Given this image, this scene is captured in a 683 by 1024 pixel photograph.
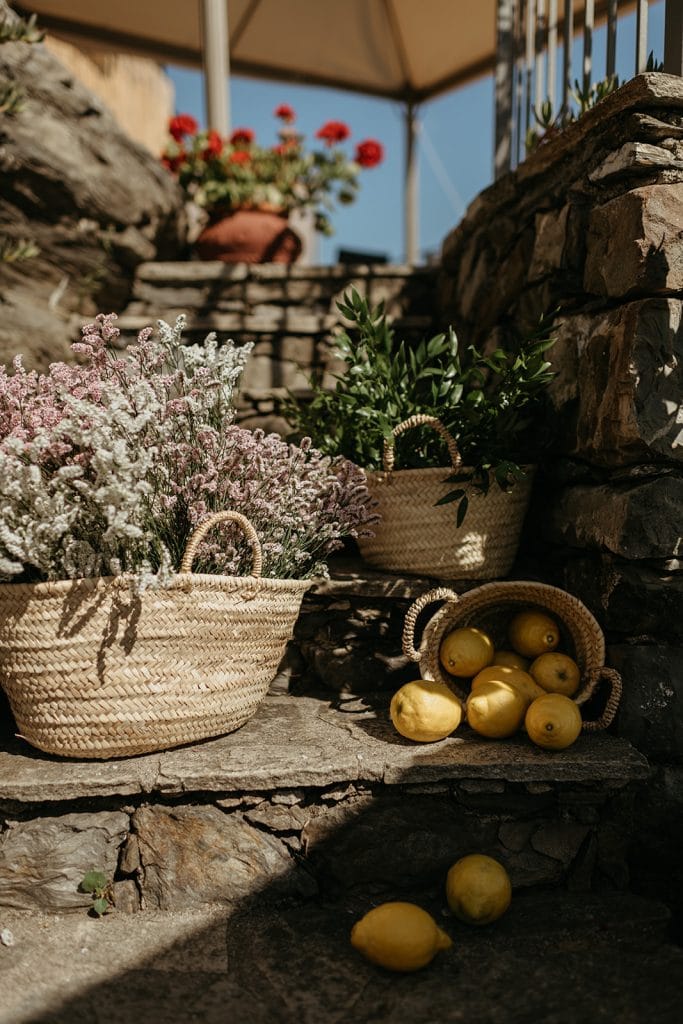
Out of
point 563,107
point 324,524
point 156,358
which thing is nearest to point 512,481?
point 324,524

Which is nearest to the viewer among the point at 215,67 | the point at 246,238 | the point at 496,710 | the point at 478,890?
the point at 478,890

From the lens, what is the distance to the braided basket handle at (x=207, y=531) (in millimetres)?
1648

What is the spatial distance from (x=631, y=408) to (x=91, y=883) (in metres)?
1.55

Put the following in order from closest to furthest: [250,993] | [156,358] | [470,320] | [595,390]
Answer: [250,993], [156,358], [595,390], [470,320]

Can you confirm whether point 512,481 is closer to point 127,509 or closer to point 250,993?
point 127,509

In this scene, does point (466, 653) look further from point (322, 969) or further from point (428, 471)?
point (322, 969)

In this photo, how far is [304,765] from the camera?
1.69 metres

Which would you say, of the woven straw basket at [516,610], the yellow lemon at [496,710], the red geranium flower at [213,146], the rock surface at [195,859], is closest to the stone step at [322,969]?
the rock surface at [195,859]

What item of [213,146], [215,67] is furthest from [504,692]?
[215,67]

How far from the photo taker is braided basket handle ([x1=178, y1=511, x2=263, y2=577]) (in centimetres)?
165

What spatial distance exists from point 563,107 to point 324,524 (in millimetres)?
1563

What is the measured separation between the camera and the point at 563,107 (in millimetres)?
2477

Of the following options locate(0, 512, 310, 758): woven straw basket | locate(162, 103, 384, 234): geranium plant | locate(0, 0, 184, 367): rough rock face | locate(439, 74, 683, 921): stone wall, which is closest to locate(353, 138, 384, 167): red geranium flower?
locate(162, 103, 384, 234): geranium plant

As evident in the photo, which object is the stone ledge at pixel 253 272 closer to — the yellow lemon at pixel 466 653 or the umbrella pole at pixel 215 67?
the umbrella pole at pixel 215 67
